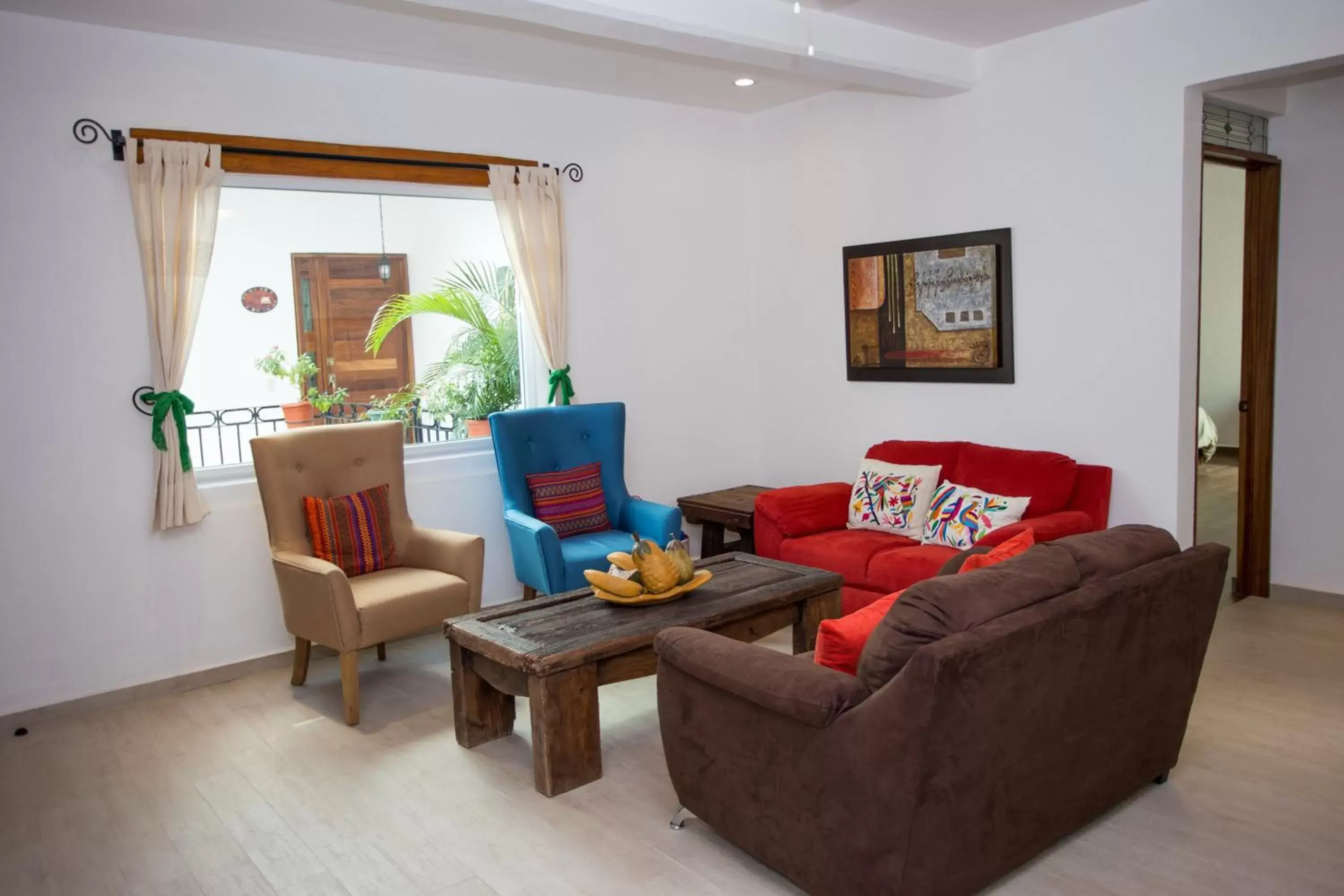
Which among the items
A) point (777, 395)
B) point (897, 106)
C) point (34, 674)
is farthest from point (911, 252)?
point (34, 674)

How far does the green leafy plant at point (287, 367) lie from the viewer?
4.43m

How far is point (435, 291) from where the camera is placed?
4953 mm

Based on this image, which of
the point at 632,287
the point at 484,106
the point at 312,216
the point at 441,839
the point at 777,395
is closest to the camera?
the point at 441,839

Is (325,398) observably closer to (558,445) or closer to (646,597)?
(558,445)

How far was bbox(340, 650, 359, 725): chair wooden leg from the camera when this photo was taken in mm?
3695

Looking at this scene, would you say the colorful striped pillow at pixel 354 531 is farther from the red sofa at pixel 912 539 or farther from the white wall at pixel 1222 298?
the white wall at pixel 1222 298

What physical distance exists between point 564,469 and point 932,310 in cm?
198

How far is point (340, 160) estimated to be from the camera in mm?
4379

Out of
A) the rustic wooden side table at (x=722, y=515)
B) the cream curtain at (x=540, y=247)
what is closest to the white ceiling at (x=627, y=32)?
the cream curtain at (x=540, y=247)

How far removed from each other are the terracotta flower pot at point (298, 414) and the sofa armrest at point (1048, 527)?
2.99 m

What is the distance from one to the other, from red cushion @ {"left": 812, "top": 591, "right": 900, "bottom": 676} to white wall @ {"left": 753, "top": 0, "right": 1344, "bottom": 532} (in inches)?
93.5

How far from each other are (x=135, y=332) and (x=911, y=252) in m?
3.53

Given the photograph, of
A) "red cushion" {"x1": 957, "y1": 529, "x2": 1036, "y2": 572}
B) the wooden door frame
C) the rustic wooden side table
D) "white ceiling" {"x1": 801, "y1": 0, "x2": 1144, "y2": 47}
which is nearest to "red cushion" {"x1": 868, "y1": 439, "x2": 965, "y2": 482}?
the rustic wooden side table

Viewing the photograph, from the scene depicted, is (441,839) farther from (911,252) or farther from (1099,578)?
(911,252)
